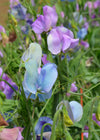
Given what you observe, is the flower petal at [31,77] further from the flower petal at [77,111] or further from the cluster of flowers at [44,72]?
the flower petal at [77,111]

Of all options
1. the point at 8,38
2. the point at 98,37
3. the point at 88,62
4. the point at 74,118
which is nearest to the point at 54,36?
the point at 74,118

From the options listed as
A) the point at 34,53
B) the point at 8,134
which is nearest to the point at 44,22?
the point at 34,53

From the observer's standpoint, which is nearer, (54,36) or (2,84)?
(54,36)

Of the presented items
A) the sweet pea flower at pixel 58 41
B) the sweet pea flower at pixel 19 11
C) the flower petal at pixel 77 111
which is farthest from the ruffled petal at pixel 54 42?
the sweet pea flower at pixel 19 11

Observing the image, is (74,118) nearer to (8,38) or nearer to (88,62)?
(8,38)

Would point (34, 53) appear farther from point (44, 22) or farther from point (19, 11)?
point (19, 11)

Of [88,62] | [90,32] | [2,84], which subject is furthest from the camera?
[90,32]

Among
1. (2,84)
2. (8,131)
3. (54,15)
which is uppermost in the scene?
(54,15)

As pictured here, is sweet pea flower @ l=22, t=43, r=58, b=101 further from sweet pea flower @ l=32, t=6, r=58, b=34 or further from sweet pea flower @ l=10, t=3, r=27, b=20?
sweet pea flower @ l=10, t=3, r=27, b=20
